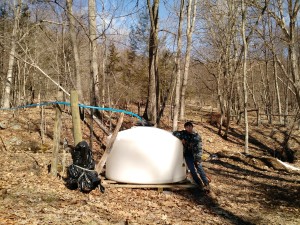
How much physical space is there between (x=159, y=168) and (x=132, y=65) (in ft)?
90.1

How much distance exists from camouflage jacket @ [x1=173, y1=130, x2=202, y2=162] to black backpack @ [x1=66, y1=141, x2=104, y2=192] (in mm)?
2480

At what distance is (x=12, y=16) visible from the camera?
21.5 metres

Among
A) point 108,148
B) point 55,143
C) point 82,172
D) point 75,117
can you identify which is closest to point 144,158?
point 108,148

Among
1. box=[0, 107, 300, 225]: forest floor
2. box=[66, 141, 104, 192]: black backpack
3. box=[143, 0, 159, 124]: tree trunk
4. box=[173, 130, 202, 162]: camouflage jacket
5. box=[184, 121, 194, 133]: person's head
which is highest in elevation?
box=[143, 0, 159, 124]: tree trunk

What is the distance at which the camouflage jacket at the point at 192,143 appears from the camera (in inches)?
312

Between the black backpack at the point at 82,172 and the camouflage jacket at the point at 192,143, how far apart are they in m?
2.48

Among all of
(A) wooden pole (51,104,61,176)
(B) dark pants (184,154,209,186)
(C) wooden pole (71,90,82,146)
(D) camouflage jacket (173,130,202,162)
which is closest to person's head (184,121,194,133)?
(D) camouflage jacket (173,130,202,162)

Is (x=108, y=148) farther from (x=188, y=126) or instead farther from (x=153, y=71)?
(x=153, y=71)


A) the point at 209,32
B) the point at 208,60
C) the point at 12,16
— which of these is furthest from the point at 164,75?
the point at 12,16

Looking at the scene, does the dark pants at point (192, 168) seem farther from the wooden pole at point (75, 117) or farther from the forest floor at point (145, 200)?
the wooden pole at point (75, 117)

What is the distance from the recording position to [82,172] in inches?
261

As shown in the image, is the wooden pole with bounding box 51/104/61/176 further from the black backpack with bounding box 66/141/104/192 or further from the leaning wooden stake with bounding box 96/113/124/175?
the leaning wooden stake with bounding box 96/113/124/175

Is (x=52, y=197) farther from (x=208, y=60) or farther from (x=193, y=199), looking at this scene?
(x=208, y=60)

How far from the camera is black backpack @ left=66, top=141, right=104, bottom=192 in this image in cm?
661
